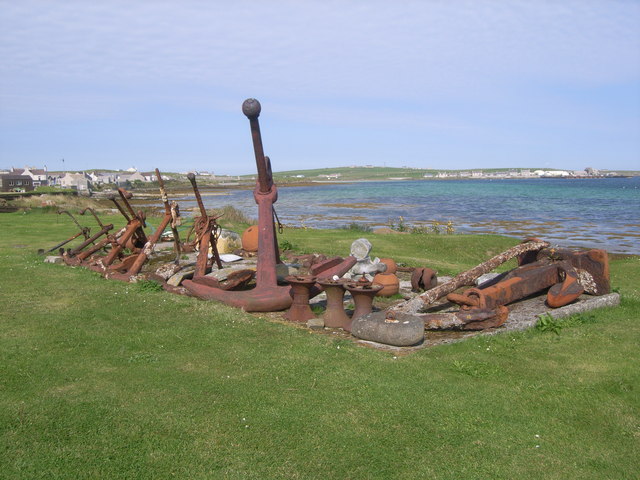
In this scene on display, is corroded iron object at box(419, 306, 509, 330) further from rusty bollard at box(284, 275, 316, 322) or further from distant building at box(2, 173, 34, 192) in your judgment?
distant building at box(2, 173, 34, 192)

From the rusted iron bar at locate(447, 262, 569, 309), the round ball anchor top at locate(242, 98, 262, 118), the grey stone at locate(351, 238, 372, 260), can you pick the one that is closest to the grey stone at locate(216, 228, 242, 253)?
the grey stone at locate(351, 238, 372, 260)

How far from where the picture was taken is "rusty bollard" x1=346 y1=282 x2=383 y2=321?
7102 mm

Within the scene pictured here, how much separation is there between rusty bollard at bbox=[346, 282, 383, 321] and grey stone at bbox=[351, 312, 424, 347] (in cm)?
40

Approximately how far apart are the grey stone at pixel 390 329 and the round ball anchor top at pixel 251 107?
3507 millimetres

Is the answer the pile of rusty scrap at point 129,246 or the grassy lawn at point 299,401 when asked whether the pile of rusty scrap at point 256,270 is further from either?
the grassy lawn at point 299,401

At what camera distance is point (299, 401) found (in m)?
4.81

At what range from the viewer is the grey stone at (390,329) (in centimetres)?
635

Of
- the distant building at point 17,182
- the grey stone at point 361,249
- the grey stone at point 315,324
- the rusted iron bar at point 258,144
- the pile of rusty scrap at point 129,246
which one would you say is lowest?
the grey stone at point 315,324

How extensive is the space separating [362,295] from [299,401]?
254 cm

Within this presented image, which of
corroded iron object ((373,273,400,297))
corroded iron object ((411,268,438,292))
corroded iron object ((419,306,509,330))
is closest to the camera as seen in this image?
corroded iron object ((419,306,509,330))

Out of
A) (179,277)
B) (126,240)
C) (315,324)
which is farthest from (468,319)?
(126,240)

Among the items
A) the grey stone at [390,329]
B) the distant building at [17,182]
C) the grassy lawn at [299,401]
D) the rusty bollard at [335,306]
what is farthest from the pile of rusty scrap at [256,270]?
the distant building at [17,182]

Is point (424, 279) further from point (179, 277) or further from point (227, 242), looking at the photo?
point (227, 242)

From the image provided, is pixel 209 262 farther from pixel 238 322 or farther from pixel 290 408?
pixel 290 408
